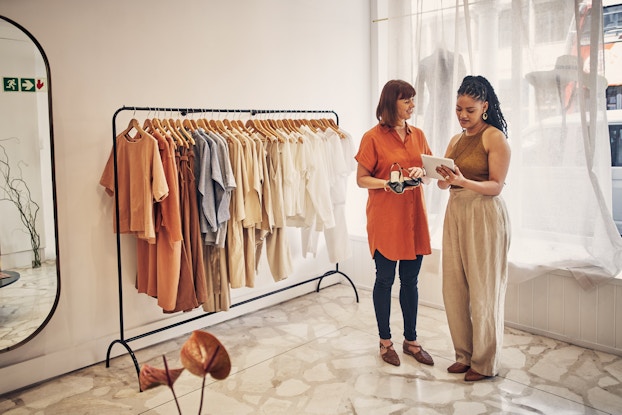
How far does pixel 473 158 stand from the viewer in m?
2.61

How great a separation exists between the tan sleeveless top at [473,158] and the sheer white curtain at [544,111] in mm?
798

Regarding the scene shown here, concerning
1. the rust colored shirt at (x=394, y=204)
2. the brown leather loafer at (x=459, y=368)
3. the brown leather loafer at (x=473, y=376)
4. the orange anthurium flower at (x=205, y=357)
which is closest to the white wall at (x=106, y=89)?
the rust colored shirt at (x=394, y=204)

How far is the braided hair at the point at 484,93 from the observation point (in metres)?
2.54

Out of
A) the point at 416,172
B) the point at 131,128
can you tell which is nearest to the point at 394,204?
the point at 416,172

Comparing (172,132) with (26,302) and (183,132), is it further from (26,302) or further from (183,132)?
(26,302)

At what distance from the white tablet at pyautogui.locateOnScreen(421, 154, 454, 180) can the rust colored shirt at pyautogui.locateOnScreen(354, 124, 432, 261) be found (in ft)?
0.55

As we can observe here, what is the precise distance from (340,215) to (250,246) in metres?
0.76

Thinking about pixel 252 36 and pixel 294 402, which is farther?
pixel 252 36

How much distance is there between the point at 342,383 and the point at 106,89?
2.06m

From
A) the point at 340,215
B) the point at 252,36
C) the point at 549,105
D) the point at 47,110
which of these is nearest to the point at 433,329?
the point at 340,215

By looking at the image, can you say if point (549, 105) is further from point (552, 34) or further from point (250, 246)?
point (250, 246)

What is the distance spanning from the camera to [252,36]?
3592 mm

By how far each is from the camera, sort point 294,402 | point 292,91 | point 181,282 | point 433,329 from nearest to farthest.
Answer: point 294,402, point 181,282, point 433,329, point 292,91

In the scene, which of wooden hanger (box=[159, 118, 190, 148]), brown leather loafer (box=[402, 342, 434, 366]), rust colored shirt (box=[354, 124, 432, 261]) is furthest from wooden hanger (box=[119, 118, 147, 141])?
brown leather loafer (box=[402, 342, 434, 366])
